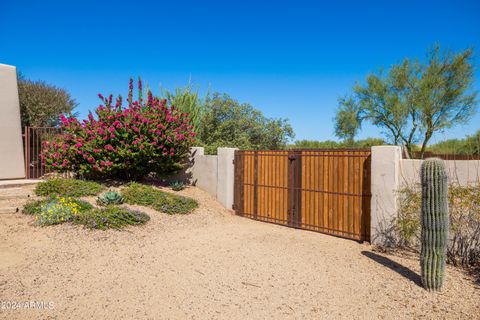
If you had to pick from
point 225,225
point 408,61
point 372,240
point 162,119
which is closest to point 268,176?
point 225,225

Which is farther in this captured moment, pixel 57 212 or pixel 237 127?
pixel 237 127

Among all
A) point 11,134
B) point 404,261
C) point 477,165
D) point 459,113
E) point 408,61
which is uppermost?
point 408,61

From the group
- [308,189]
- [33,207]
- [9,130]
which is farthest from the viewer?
[9,130]

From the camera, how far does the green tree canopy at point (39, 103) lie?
17656 millimetres

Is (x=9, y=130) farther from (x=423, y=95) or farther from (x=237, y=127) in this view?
(x=423, y=95)

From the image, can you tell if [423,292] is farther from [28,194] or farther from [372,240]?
[28,194]

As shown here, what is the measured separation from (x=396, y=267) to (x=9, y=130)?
1299 cm

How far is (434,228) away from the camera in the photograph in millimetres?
4277

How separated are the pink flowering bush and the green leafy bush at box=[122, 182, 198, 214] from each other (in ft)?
3.87

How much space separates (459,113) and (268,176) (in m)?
17.5

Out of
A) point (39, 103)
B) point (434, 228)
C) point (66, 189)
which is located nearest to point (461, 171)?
point (434, 228)

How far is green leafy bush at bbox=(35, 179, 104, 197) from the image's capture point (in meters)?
8.32

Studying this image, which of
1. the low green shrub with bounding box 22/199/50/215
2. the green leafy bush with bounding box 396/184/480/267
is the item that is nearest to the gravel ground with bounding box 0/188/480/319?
the low green shrub with bounding box 22/199/50/215

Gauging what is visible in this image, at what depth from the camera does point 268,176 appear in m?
8.75
